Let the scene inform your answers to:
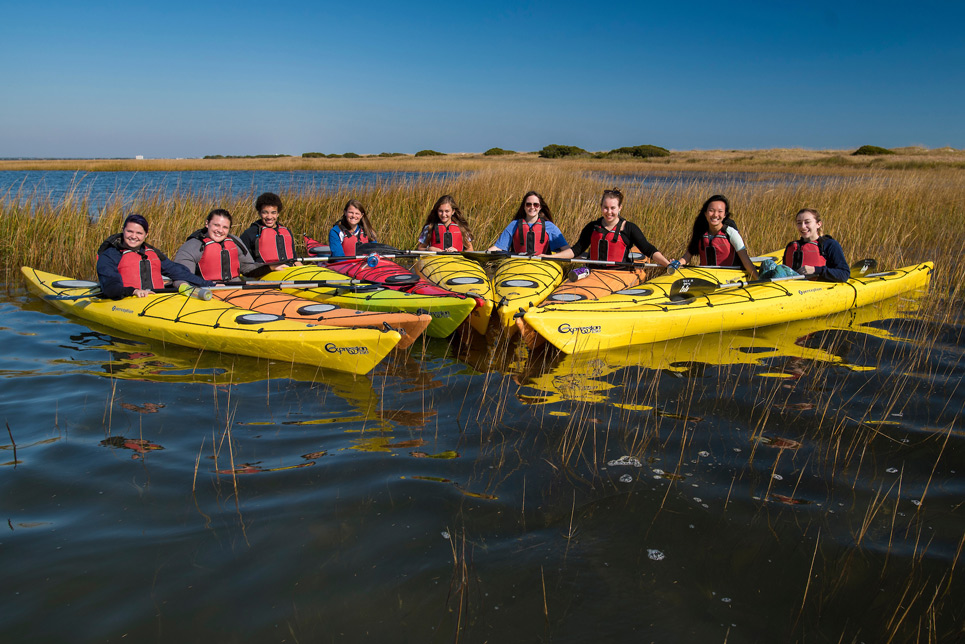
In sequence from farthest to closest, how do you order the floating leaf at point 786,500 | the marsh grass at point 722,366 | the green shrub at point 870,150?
the green shrub at point 870,150 < the floating leaf at point 786,500 < the marsh grass at point 722,366

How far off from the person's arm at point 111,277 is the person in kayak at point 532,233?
350 cm

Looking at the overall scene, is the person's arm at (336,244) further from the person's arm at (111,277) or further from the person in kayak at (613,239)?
the person in kayak at (613,239)

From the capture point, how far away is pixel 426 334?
217 inches

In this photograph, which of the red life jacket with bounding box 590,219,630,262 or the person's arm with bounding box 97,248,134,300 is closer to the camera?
the person's arm with bounding box 97,248,134,300

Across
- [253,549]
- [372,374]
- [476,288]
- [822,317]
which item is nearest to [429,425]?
[372,374]

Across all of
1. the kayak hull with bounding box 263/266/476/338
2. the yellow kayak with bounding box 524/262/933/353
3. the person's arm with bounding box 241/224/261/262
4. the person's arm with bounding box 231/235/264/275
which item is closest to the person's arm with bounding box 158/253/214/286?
the person's arm with bounding box 231/235/264/275

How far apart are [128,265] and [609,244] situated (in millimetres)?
4571

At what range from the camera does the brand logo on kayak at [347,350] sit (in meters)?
4.34

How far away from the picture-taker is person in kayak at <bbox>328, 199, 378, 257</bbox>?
7191 mm

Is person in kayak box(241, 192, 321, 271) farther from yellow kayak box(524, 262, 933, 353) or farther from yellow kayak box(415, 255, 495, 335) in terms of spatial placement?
yellow kayak box(524, 262, 933, 353)

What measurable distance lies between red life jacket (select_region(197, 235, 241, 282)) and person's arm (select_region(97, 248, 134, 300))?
0.67 meters

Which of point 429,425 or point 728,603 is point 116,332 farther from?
point 728,603

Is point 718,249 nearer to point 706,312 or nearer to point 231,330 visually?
point 706,312

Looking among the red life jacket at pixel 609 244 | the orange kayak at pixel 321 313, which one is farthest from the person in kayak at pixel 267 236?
the red life jacket at pixel 609 244
